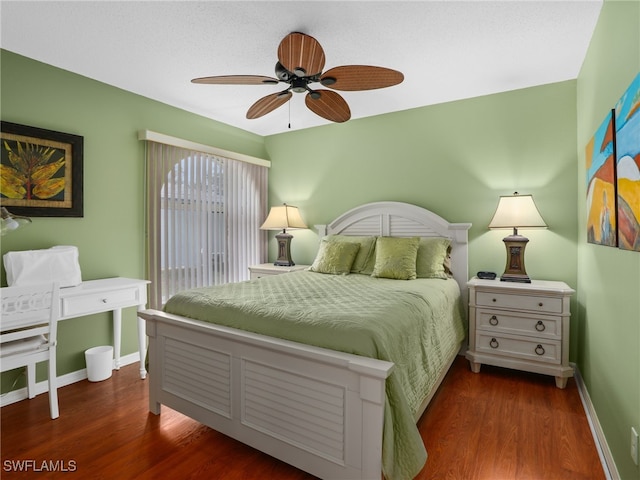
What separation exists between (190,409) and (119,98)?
277 cm

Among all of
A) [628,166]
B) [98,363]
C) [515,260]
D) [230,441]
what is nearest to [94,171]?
[98,363]

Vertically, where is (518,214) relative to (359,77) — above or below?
Answer: below

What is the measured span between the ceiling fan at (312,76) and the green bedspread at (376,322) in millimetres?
1352

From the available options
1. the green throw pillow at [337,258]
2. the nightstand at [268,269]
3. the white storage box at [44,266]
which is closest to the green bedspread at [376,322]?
the green throw pillow at [337,258]

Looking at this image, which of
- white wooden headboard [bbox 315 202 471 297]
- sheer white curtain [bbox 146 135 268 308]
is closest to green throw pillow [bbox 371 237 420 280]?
white wooden headboard [bbox 315 202 471 297]

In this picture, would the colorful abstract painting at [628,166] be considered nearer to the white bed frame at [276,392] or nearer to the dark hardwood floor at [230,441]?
the white bed frame at [276,392]

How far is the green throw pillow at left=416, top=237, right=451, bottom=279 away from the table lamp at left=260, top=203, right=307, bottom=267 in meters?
1.56

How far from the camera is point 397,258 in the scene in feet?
10.2

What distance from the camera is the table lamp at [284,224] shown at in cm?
413

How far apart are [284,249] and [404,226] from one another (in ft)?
4.99

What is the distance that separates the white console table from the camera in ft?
8.09

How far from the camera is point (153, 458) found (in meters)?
1.84

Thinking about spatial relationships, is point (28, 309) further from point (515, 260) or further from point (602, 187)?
point (515, 260)

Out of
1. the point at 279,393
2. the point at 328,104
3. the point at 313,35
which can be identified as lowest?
the point at 279,393
